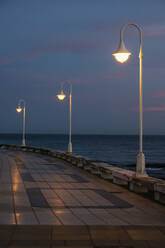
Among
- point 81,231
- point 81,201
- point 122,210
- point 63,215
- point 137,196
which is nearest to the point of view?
point 81,231

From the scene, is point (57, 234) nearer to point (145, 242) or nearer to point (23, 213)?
point (145, 242)

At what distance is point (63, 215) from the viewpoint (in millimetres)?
10617

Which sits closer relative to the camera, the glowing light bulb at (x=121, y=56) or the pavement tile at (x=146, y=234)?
the pavement tile at (x=146, y=234)

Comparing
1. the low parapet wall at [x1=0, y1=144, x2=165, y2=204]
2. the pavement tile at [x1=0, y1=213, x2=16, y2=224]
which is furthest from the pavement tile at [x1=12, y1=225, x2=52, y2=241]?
the low parapet wall at [x1=0, y1=144, x2=165, y2=204]

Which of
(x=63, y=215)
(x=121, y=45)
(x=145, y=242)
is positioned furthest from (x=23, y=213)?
(x=121, y=45)

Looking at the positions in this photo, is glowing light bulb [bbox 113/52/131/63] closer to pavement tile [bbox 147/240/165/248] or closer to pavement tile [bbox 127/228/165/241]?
pavement tile [bbox 127/228/165/241]

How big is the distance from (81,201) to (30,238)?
5350 millimetres

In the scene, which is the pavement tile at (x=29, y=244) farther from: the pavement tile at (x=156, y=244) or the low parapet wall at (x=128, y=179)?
the low parapet wall at (x=128, y=179)

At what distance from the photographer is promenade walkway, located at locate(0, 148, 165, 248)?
8.06 m

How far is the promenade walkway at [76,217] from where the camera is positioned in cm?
806

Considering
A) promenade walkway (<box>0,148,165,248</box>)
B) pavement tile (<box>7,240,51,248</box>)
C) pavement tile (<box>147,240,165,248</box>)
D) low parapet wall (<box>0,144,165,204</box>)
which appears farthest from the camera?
low parapet wall (<box>0,144,165,204</box>)

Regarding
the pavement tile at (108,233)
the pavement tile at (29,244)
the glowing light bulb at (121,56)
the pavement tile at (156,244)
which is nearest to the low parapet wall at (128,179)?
the pavement tile at (108,233)

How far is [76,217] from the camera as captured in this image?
1041 centimetres

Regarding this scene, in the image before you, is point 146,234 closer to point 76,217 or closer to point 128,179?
point 76,217
